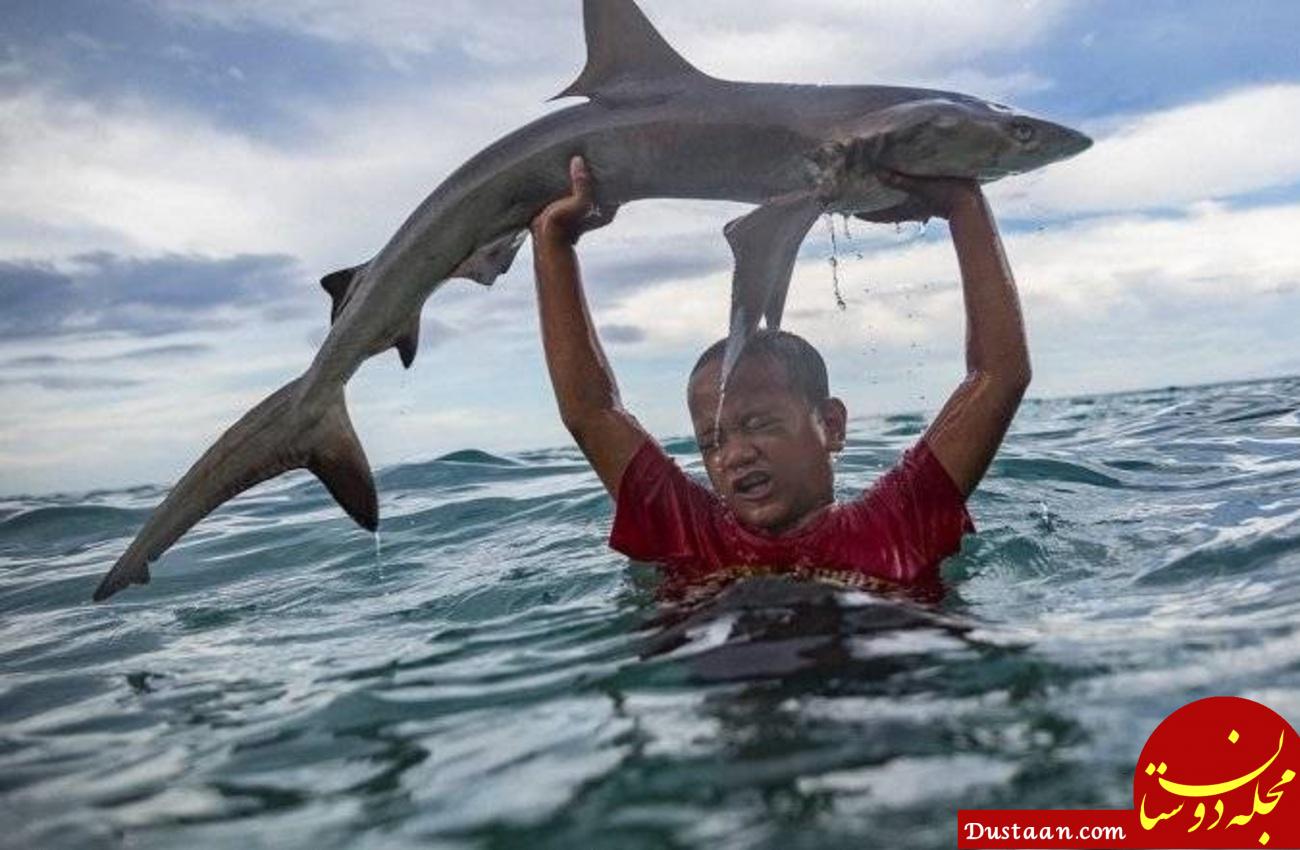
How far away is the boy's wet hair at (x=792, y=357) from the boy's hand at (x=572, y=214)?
2.41ft

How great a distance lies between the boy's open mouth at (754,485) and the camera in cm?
468

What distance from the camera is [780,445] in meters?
4.68

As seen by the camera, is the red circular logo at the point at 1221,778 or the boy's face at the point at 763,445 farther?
the boy's face at the point at 763,445

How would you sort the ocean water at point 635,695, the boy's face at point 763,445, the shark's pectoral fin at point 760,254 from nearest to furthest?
1. the ocean water at point 635,695
2. the shark's pectoral fin at point 760,254
3. the boy's face at point 763,445

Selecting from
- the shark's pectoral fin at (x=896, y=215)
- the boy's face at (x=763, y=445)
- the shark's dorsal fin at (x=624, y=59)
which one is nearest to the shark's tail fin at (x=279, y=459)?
the boy's face at (x=763, y=445)

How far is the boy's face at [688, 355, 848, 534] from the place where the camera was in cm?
468

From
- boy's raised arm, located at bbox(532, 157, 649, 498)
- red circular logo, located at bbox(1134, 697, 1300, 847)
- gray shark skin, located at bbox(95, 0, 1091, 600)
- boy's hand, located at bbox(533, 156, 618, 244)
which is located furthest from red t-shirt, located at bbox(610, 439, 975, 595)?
red circular logo, located at bbox(1134, 697, 1300, 847)

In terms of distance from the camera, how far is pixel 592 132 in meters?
4.45

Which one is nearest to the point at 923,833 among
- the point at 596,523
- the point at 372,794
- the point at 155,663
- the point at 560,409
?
the point at 372,794

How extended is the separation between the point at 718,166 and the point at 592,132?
478 mm

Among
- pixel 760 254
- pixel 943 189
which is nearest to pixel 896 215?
pixel 943 189

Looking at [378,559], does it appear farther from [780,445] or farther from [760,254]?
[760,254]

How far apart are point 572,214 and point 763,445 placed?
1134 millimetres

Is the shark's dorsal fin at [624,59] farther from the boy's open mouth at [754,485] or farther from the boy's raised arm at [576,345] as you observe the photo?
the boy's open mouth at [754,485]
